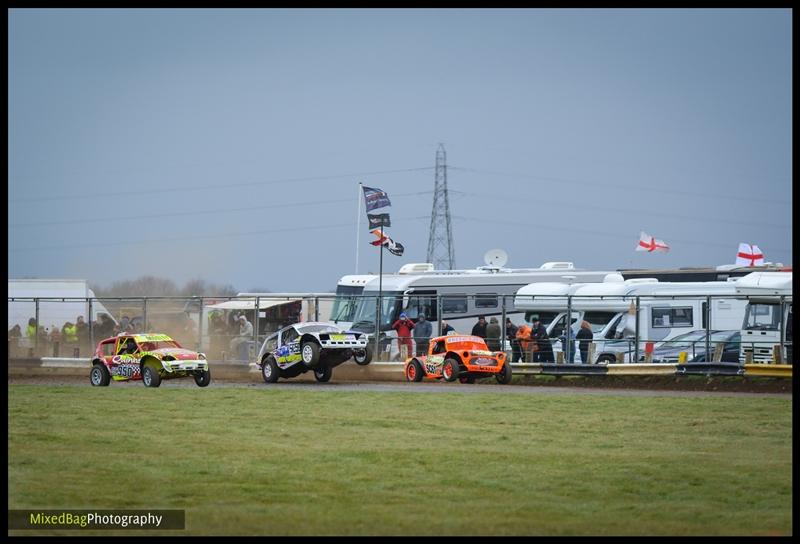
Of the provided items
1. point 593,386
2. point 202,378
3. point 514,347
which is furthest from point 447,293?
point 202,378

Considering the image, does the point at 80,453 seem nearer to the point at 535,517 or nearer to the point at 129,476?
the point at 129,476

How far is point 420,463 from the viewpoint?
15992 mm

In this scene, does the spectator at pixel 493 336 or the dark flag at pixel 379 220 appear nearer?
the spectator at pixel 493 336

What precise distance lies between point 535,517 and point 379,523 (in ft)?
5.35

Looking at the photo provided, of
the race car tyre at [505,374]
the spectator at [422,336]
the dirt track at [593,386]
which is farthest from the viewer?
the spectator at [422,336]

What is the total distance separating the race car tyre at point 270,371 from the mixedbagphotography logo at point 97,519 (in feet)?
64.3

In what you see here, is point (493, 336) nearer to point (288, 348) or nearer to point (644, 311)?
point (644, 311)

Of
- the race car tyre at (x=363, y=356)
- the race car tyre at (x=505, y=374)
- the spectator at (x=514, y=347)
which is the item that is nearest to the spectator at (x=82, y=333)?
the race car tyre at (x=363, y=356)

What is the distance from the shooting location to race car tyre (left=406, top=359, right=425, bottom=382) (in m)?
31.9

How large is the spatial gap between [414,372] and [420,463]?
16134 mm

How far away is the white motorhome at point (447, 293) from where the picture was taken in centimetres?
4084

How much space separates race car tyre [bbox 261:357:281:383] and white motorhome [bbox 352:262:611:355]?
7.41 meters

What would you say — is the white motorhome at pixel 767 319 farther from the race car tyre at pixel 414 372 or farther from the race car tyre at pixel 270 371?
the race car tyre at pixel 270 371

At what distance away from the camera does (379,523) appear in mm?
11742
